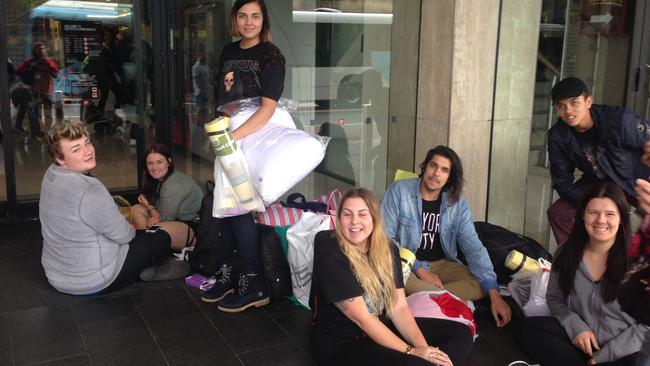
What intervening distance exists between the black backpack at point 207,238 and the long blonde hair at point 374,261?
1.61 metres

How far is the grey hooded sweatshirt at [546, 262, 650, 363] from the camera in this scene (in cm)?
298

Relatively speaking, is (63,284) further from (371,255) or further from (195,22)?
(195,22)

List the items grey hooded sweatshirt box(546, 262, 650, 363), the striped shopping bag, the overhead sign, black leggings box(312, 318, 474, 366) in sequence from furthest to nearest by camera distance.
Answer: the overhead sign, the striped shopping bag, grey hooded sweatshirt box(546, 262, 650, 363), black leggings box(312, 318, 474, 366)

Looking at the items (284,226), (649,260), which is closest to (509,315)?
(649,260)

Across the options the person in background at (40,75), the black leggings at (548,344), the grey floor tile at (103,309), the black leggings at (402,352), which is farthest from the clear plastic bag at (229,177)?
the person in background at (40,75)

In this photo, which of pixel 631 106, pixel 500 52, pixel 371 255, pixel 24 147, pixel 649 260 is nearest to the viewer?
pixel 649 260

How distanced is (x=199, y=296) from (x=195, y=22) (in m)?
3.87

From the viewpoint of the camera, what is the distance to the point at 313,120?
6.51 m

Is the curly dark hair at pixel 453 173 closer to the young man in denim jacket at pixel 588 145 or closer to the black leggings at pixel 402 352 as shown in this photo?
the young man in denim jacket at pixel 588 145

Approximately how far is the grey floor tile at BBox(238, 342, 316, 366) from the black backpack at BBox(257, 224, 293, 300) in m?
0.60

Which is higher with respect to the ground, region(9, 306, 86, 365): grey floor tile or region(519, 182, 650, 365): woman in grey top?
region(519, 182, 650, 365): woman in grey top

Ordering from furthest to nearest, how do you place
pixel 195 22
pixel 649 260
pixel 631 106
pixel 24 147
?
pixel 195 22 < pixel 24 147 < pixel 631 106 < pixel 649 260

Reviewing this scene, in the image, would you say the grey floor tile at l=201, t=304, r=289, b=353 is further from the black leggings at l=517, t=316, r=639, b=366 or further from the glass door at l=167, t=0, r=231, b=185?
the glass door at l=167, t=0, r=231, b=185

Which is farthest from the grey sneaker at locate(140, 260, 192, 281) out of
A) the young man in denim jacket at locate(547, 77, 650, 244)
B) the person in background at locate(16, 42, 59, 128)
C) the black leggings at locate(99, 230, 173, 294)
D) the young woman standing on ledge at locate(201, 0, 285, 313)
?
the person in background at locate(16, 42, 59, 128)
